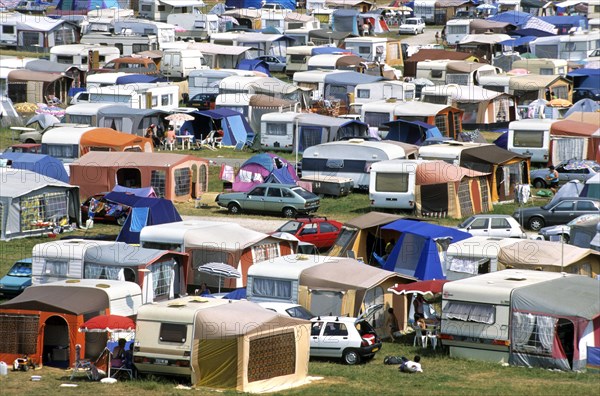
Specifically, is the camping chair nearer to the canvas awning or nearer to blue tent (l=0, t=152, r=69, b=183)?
the canvas awning

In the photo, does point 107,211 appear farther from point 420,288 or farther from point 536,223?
point 420,288

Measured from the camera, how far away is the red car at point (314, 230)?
33562 mm

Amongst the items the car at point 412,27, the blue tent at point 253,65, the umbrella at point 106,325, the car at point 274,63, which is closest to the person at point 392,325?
the umbrella at point 106,325

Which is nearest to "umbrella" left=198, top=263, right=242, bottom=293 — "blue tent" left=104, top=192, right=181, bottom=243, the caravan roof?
"blue tent" left=104, top=192, right=181, bottom=243

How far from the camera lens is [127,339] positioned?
76.9 feet

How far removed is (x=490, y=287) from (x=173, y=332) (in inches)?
238

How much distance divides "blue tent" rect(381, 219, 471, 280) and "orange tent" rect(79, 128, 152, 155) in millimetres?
15145

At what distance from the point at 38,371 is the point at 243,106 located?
99.7ft

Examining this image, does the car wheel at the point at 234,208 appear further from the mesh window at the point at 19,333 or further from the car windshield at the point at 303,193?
the mesh window at the point at 19,333

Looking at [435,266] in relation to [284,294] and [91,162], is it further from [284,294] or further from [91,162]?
[91,162]

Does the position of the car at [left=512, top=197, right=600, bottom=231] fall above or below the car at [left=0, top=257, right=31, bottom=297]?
above

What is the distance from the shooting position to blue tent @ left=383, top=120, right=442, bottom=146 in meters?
47.8

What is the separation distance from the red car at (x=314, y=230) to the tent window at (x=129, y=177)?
7.48 metres

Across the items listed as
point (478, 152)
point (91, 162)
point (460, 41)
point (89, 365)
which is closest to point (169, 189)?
point (91, 162)
